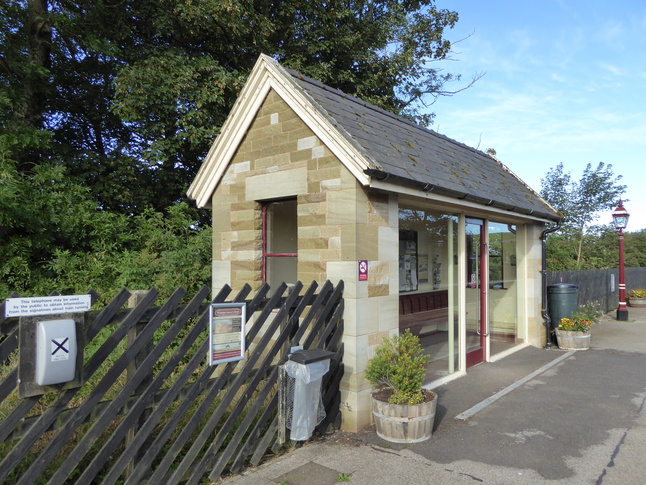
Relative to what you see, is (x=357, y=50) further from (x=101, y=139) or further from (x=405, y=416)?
(x=405, y=416)

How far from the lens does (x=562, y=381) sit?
6910 millimetres

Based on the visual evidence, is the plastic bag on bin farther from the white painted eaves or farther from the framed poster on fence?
the white painted eaves

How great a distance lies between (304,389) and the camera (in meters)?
4.25

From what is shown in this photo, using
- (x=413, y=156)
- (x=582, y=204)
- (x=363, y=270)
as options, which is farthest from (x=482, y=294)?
(x=582, y=204)

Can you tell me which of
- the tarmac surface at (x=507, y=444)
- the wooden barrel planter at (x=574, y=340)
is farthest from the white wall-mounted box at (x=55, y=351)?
the wooden barrel planter at (x=574, y=340)

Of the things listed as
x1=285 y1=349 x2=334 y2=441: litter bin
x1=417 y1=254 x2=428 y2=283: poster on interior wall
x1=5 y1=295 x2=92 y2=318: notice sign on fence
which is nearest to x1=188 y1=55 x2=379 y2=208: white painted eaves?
x1=285 y1=349 x2=334 y2=441: litter bin

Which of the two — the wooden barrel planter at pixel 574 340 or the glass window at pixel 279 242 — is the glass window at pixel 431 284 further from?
the wooden barrel planter at pixel 574 340

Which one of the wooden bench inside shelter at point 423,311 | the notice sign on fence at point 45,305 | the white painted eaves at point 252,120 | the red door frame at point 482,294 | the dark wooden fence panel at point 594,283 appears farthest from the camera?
the dark wooden fence panel at point 594,283

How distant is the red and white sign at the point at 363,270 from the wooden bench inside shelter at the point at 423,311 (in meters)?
3.03

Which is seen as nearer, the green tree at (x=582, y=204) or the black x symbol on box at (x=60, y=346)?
the black x symbol on box at (x=60, y=346)

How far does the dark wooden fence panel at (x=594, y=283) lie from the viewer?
1320cm

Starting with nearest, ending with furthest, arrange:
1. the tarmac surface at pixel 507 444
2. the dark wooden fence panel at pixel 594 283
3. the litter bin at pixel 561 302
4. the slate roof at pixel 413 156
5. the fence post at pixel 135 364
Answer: the fence post at pixel 135 364
the tarmac surface at pixel 507 444
the slate roof at pixel 413 156
the litter bin at pixel 561 302
the dark wooden fence panel at pixel 594 283

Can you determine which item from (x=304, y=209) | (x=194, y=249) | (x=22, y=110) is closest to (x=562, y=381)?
(x=304, y=209)

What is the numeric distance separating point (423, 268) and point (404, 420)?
15.3 feet
